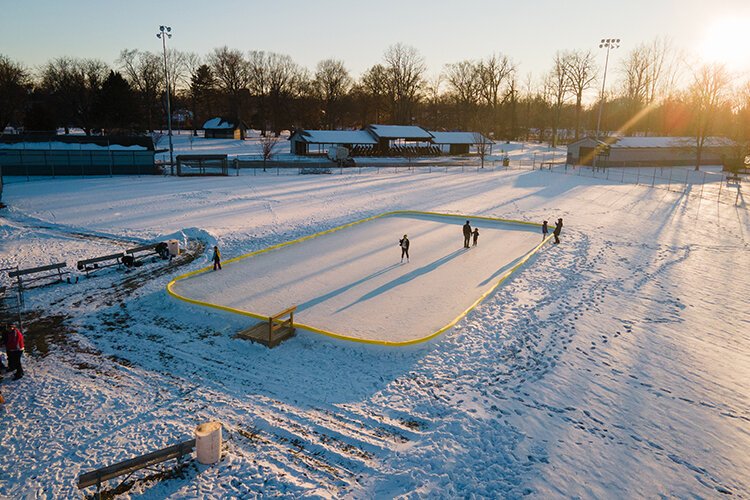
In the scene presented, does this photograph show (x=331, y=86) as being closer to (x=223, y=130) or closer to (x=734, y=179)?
(x=223, y=130)

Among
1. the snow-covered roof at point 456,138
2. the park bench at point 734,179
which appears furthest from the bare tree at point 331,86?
the park bench at point 734,179

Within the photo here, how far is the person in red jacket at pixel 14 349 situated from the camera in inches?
404

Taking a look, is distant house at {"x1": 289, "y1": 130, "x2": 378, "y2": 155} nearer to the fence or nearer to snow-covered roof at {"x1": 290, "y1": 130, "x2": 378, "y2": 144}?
snow-covered roof at {"x1": 290, "y1": 130, "x2": 378, "y2": 144}

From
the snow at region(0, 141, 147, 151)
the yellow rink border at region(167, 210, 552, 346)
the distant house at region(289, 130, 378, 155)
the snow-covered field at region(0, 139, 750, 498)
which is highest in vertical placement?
the distant house at region(289, 130, 378, 155)

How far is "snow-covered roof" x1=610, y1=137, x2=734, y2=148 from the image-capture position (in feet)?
188

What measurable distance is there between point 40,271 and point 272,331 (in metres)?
10.0

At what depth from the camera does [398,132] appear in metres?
65.9

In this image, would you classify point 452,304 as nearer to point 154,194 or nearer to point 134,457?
point 134,457

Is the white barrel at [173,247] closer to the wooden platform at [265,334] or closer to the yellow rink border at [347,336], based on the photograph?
the yellow rink border at [347,336]

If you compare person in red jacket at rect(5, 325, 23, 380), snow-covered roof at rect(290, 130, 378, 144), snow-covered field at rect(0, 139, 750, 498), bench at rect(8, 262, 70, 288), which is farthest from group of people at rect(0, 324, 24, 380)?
snow-covered roof at rect(290, 130, 378, 144)

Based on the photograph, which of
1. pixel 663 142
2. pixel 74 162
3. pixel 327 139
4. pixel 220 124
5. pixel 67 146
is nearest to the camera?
pixel 74 162

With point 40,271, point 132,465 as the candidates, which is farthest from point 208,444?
point 40,271

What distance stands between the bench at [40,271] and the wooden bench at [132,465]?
36.6ft

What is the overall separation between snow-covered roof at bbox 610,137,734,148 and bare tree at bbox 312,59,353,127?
180 ft
